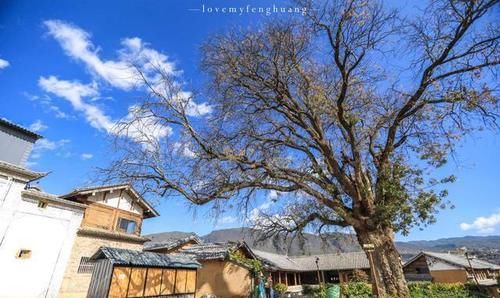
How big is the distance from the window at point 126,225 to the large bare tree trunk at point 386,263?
1629 centimetres

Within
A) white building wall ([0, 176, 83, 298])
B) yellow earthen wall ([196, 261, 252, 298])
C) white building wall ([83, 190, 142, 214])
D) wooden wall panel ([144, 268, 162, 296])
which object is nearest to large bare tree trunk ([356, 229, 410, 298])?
wooden wall panel ([144, 268, 162, 296])

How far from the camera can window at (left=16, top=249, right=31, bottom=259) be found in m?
13.1

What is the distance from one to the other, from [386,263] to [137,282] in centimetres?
1006

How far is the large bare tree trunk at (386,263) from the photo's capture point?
869cm

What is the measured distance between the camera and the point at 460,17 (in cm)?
812

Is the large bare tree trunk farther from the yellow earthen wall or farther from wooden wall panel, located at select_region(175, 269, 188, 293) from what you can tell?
the yellow earthen wall

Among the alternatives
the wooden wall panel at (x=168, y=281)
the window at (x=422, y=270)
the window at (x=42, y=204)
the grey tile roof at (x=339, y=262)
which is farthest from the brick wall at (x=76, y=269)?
the window at (x=422, y=270)

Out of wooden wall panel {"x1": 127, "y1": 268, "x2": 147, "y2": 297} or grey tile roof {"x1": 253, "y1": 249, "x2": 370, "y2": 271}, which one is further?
grey tile roof {"x1": 253, "y1": 249, "x2": 370, "y2": 271}

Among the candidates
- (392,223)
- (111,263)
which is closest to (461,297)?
(392,223)

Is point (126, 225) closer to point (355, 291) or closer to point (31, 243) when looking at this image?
point (31, 243)

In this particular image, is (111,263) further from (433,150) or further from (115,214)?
(433,150)

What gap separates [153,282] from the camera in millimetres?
12492

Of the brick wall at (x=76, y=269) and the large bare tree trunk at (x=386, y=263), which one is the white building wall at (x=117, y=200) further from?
the large bare tree trunk at (x=386, y=263)

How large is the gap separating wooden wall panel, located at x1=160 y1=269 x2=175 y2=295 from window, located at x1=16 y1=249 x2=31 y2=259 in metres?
6.91
